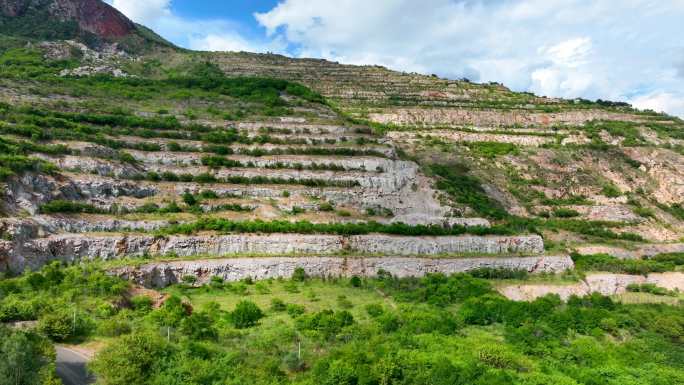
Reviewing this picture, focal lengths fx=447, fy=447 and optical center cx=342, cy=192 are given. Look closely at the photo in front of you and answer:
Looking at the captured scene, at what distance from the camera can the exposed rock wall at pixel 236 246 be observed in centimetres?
3437

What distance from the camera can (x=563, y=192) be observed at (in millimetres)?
71062

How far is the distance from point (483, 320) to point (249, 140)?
38.0 metres

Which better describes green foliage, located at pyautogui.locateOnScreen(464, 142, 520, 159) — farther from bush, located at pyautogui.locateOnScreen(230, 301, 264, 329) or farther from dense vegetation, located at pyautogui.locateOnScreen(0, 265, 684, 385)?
bush, located at pyautogui.locateOnScreen(230, 301, 264, 329)

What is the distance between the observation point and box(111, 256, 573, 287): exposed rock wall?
3741 centimetres

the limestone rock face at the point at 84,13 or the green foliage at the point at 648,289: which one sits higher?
the limestone rock face at the point at 84,13

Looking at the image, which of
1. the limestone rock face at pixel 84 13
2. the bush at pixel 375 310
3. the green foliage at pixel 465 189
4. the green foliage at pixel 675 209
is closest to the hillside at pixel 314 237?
the bush at pixel 375 310

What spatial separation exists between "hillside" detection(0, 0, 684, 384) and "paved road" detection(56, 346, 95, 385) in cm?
134

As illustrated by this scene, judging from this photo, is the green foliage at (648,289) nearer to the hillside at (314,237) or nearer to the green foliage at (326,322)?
the hillside at (314,237)

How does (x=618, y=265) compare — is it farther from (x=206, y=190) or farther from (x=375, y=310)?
(x=206, y=190)

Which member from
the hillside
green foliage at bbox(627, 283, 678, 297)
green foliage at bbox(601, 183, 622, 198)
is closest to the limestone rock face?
the hillside

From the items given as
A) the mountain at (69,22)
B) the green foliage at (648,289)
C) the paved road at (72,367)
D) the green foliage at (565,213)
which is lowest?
the green foliage at (648,289)

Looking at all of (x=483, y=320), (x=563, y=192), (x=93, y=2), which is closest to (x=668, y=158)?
(x=563, y=192)

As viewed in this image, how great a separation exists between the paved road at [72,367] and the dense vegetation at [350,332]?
113 cm

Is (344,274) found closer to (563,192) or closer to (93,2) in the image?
(563,192)
